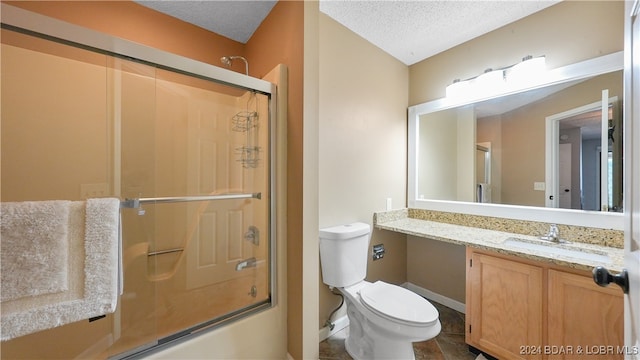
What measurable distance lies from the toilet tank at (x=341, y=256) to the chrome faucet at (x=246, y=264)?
0.48m

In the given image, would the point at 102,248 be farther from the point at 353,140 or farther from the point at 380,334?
the point at 353,140

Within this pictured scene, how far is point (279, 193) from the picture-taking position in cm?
146

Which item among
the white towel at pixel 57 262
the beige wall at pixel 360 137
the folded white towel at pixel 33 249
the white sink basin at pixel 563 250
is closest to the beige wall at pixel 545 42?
the beige wall at pixel 360 137

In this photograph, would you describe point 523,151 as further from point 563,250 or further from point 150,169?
point 150,169

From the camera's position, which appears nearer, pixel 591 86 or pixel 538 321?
pixel 538 321

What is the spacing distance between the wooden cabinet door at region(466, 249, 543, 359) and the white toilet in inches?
15.7

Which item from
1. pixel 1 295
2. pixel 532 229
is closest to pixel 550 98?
pixel 532 229

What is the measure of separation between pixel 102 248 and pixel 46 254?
148 millimetres

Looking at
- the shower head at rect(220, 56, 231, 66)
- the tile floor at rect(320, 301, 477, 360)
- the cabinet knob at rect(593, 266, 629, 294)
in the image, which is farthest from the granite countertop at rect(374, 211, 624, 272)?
the shower head at rect(220, 56, 231, 66)

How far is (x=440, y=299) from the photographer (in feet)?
7.19

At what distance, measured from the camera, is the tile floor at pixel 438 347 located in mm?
1583

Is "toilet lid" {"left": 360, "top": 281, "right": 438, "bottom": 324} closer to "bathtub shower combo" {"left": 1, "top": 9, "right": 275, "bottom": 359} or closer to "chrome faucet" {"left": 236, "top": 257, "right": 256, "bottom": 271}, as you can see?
"bathtub shower combo" {"left": 1, "top": 9, "right": 275, "bottom": 359}

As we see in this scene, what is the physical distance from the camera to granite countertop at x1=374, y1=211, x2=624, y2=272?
1.19 m

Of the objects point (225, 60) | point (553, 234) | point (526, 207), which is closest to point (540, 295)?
point (553, 234)
